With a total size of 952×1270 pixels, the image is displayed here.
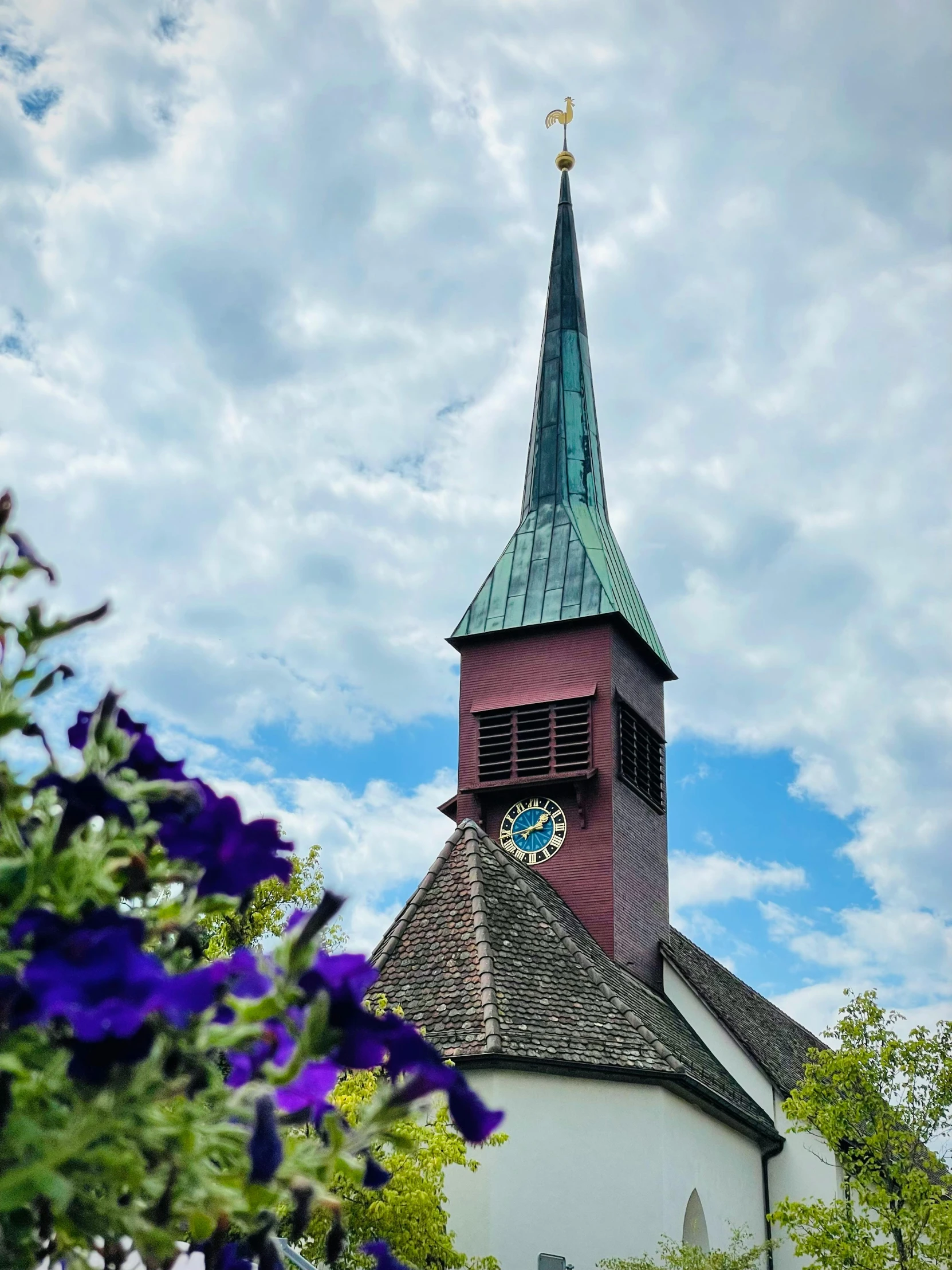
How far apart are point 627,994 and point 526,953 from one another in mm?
2094

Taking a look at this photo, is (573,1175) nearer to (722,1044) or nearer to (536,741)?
(722,1044)

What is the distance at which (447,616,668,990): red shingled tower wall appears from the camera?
23.8m

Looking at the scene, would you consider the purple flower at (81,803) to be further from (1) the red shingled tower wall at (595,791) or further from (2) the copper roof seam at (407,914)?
(1) the red shingled tower wall at (595,791)

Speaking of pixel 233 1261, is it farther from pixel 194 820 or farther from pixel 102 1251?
pixel 194 820

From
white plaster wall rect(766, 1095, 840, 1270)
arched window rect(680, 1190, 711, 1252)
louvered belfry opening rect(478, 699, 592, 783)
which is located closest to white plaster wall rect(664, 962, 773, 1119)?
white plaster wall rect(766, 1095, 840, 1270)

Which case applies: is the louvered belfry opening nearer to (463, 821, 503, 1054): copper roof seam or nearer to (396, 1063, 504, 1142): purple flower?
(463, 821, 503, 1054): copper roof seam

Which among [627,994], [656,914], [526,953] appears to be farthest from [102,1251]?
[656,914]

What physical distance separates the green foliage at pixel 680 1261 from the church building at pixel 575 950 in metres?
0.29

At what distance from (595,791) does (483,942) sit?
5317 millimetres

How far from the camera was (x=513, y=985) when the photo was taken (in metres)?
19.1

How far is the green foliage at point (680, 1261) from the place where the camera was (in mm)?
16781

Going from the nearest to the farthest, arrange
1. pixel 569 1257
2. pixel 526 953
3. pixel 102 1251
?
pixel 102 1251
pixel 569 1257
pixel 526 953

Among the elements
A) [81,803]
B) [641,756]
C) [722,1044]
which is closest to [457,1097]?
[81,803]

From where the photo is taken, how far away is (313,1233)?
46.0ft
